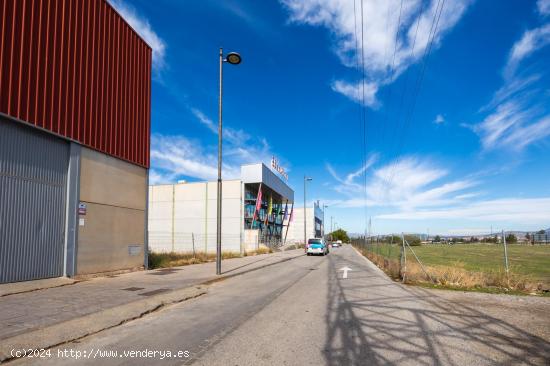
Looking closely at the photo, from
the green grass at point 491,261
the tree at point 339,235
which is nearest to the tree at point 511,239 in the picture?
the green grass at point 491,261

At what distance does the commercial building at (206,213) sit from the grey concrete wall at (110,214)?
24894mm

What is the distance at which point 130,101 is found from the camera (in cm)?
1670

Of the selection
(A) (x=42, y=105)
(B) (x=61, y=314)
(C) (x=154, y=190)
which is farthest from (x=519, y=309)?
(C) (x=154, y=190)

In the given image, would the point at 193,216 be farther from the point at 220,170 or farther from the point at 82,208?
the point at 82,208

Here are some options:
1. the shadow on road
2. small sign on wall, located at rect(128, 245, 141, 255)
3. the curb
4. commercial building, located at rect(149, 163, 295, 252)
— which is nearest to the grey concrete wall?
small sign on wall, located at rect(128, 245, 141, 255)

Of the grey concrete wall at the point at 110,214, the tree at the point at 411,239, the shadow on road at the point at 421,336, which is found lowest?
the shadow on road at the point at 421,336

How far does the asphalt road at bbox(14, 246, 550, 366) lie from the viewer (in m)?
5.00

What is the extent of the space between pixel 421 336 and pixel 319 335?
1685mm

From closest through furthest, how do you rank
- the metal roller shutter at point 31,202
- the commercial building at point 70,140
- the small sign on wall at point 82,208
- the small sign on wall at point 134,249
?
the metal roller shutter at point 31,202 → the commercial building at point 70,140 → the small sign on wall at point 82,208 → the small sign on wall at point 134,249

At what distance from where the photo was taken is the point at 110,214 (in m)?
15.2

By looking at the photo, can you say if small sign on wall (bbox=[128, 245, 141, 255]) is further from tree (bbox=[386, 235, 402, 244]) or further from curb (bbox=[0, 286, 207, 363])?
tree (bbox=[386, 235, 402, 244])

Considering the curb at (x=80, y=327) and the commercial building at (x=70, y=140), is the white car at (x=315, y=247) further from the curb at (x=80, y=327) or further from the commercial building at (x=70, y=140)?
the curb at (x=80, y=327)

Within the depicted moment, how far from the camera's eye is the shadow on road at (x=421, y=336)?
16.6 ft

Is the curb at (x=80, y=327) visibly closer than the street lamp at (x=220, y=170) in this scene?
Yes
